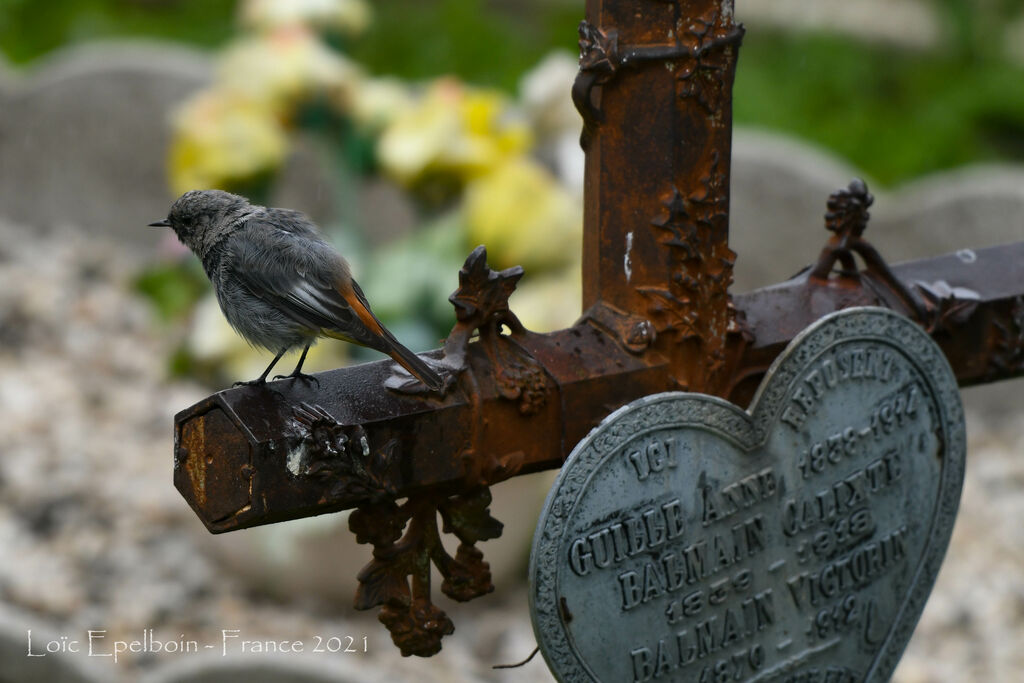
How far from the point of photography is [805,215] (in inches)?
157

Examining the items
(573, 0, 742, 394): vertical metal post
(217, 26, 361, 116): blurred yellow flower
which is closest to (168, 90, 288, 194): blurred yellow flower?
(217, 26, 361, 116): blurred yellow flower

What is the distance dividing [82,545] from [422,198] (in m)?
1.16

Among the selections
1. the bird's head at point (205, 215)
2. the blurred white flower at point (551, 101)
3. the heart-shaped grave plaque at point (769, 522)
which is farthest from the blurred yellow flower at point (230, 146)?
the heart-shaped grave plaque at point (769, 522)

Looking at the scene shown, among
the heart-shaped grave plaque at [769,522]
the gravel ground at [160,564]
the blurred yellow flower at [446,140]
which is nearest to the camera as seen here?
the heart-shaped grave plaque at [769,522]

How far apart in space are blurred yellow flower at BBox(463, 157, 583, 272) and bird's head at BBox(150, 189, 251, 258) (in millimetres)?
1483

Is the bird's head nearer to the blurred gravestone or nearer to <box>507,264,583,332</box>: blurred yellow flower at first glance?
<box>507,264,583,332</box>: blurred yellow flower

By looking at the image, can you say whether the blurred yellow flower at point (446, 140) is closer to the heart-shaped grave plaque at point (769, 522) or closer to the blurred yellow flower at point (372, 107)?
the blurred yellow flower at point (372, 107)

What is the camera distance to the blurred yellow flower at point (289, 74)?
3381mm

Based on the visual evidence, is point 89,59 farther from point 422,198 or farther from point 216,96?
point 422,198

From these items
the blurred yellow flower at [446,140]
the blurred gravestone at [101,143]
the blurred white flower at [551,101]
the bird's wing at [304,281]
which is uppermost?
the blurred gravestone at [101,143]

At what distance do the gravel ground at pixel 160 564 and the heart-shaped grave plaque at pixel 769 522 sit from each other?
958mm

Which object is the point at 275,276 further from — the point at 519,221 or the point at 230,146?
the point at 230,146

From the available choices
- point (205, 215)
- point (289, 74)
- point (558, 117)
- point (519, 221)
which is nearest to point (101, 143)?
point (289, 74)

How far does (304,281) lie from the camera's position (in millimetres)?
1615
